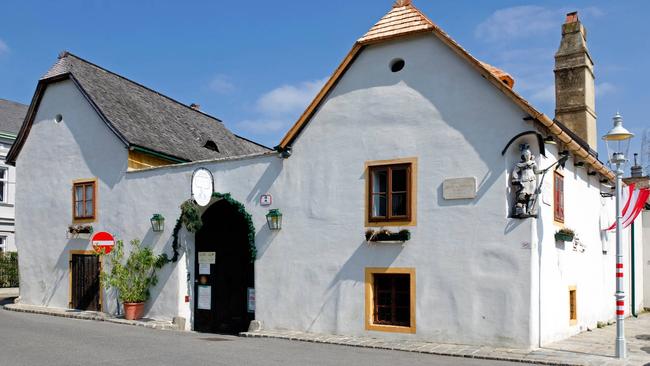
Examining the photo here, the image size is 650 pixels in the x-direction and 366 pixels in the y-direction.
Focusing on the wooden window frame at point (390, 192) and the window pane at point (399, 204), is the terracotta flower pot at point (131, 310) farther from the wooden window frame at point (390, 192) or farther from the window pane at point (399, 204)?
the window pane at point (399, 204)

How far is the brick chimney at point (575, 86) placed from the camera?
63.4ft

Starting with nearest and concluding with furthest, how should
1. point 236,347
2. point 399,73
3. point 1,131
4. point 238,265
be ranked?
point 236,347
point 399,73
point 238,265
point 1,131

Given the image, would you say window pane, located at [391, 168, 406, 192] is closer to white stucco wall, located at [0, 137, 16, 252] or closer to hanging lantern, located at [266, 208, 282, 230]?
hanging lantern, located at [266, 208, 282, 230]

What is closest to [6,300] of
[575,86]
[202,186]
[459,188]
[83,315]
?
[83,315]

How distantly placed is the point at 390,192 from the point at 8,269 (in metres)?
21.0

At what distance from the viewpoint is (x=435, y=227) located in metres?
13.5

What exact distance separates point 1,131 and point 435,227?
Answer: 24328mm

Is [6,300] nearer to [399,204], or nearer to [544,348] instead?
[399,204]

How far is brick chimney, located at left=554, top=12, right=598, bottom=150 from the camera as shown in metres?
19.3

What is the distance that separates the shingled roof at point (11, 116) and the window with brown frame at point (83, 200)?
13.3 metres

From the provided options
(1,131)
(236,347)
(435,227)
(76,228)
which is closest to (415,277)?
(435,227)

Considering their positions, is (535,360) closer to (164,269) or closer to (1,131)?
(164,269)

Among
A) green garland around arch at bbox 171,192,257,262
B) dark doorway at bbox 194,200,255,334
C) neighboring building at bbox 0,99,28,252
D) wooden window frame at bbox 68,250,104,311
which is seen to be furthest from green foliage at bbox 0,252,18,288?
dark doorway at bbox 194,200,255,334

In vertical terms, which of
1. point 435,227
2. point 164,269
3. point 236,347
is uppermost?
point 435,227
